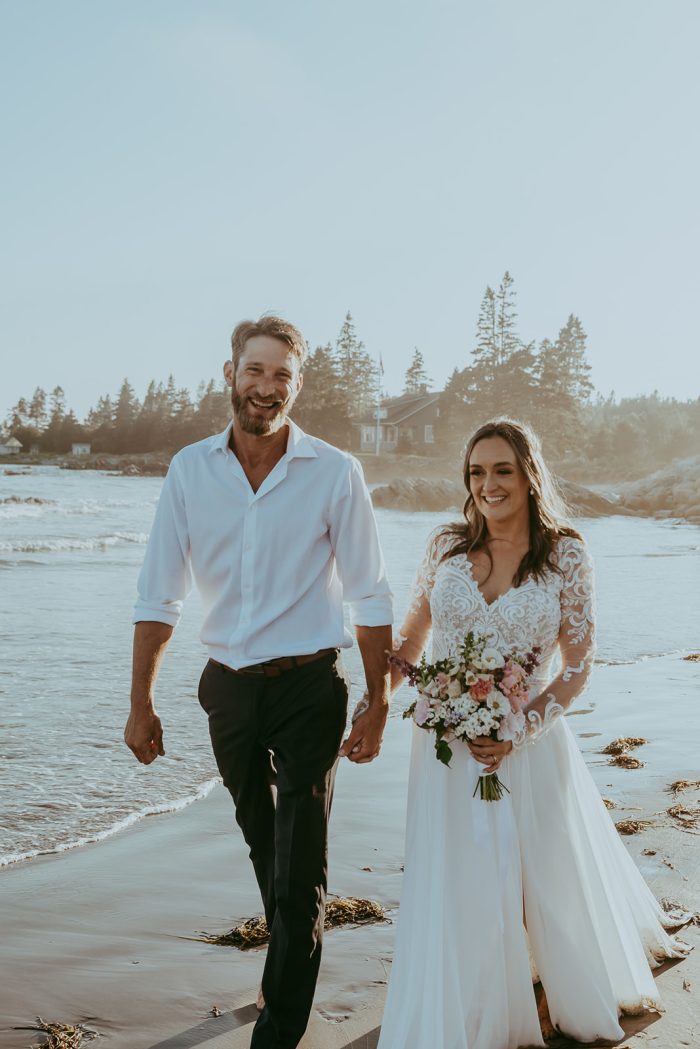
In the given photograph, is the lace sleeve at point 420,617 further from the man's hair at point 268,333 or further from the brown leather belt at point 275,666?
the man's hair at point 268,333

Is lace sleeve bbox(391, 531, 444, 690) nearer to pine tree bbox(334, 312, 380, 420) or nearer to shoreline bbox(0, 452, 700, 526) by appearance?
shoreline bbox(0, 452, 700, 526)

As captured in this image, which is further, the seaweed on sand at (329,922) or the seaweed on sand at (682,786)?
the seaweed on sand at (682,786)

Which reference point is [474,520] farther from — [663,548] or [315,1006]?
[663,548]

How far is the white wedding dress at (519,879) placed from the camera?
3.24 m

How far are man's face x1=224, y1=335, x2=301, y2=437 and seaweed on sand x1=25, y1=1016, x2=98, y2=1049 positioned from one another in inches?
84.2

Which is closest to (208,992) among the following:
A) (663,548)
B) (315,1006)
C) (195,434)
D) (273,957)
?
(315,1006)

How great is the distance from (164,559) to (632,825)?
333 cm

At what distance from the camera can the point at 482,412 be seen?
69438 millimetres

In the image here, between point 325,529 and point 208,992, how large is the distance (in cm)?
183

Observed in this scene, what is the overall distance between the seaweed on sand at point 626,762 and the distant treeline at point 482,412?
5992 cm

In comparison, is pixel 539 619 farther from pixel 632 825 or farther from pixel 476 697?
pixel 632 825

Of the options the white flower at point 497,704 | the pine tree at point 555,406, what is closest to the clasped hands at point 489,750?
the white flower at point 497,704

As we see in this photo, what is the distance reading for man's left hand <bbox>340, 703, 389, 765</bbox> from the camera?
11.5 feet

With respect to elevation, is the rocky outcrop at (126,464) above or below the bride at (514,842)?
above
